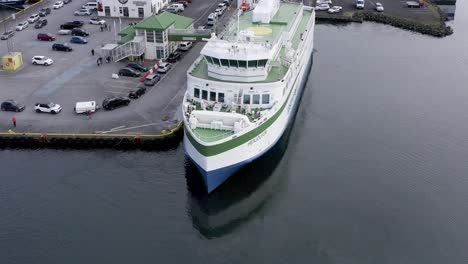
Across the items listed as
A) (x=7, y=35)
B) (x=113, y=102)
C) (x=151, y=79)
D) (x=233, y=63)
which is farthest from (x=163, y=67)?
(x=7, y=35)

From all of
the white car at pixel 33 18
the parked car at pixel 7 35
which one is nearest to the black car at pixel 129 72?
the parked car at pixel 7 35

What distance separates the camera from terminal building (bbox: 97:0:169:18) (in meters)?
93.9

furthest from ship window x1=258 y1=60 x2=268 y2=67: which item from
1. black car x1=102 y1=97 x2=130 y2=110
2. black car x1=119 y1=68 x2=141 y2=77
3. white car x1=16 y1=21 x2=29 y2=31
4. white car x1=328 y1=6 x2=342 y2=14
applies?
white car x1=328 y1=6 x2=342 y2=14

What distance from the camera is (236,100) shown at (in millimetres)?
52062

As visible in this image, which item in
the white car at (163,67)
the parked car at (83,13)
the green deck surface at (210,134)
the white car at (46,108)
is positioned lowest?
the white car at (46,108)

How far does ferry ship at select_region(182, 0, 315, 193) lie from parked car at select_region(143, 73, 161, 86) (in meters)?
12.1

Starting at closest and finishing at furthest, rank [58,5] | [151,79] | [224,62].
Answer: [224,62] < [151,79] < [58,5]

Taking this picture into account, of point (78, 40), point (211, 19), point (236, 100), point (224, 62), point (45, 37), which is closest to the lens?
point (236, 100)

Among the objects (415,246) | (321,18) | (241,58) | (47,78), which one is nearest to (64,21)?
(47,78)

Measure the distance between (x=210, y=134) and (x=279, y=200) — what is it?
8.85m

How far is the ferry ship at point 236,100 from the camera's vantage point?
47344 mm

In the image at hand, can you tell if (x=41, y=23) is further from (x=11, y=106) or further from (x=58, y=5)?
(x=11, y=106)

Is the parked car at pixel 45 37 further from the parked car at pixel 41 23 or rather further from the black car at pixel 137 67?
the black car at pixel 137 67

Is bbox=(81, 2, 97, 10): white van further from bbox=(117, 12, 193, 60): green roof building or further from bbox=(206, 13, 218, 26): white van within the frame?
bbox=(117, 12, 193, 60): green roof building
